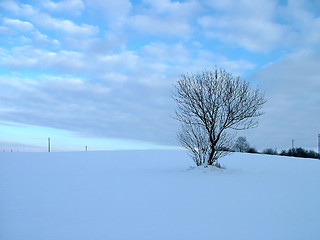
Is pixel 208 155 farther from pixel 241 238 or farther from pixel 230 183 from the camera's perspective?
pixel 241 238

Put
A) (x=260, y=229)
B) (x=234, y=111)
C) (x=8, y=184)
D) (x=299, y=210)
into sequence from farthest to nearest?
Result: 1. (x=234, y=111)
2. (x=8, y=184)
3. (x=299, y=210)
4. (x=260, y=229)

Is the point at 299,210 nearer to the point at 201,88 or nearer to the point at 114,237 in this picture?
the point at 114,237

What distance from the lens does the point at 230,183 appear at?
1096cm

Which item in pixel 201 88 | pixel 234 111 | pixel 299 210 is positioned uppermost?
pixel 201 88

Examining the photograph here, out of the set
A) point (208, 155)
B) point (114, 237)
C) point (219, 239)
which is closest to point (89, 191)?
point (114, 237)

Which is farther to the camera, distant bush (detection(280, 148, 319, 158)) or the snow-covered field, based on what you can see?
distant bush (detection(280, 148, 319, 158))

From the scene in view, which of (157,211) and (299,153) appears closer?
(157,211)

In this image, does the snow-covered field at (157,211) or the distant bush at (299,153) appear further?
the distant bush at (299,153)

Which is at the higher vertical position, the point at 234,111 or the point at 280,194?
the point at 234,111

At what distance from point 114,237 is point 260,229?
2943 millimetres

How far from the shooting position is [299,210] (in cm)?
698

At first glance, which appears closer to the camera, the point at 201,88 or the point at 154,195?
the point at 154,195

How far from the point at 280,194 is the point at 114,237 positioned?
6.18m

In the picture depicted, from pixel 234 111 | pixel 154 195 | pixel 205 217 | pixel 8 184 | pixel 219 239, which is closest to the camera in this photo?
pixel 219 239
